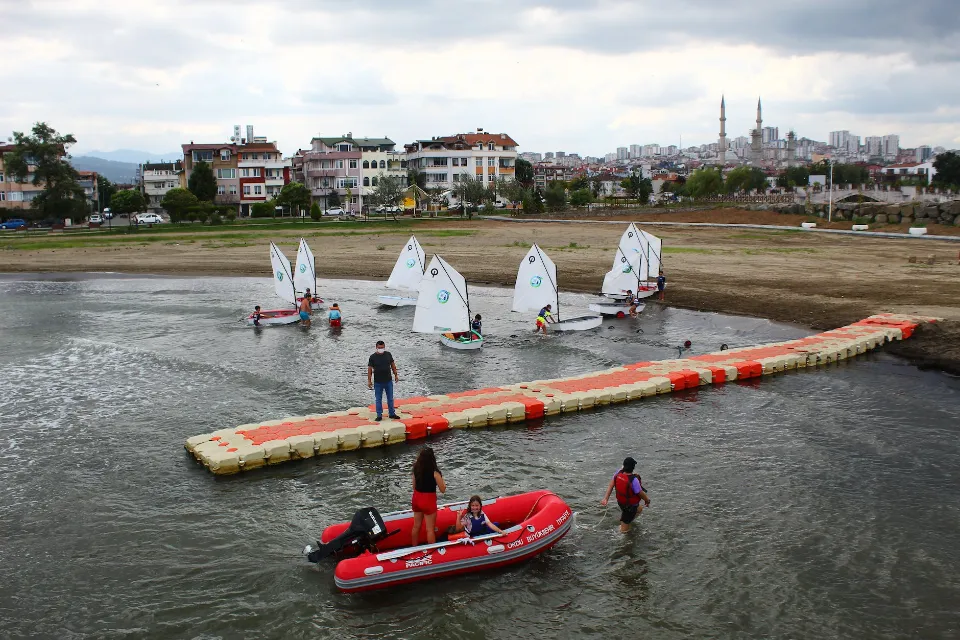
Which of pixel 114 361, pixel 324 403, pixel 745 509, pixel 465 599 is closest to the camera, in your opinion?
pixel 465 599

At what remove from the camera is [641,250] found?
49000 millimetres

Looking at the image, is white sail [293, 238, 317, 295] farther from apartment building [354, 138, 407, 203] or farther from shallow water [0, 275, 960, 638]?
apartment building [354, 138, 407, 203]

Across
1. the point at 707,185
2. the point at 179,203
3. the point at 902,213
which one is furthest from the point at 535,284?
the point at 707,185

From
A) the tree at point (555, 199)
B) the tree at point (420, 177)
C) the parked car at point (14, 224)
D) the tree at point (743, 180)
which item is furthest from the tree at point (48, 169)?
the tree at point (743, 180)

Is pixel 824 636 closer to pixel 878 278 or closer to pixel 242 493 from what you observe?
pixel 242 493

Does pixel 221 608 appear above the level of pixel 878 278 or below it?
below

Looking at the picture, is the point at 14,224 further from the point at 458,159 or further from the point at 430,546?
the point at 430,546

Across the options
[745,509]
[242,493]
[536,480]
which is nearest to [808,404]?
[745,509]

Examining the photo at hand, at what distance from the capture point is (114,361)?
35.9 m

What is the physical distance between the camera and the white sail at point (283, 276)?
147 feet

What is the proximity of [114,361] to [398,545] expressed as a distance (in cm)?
2429

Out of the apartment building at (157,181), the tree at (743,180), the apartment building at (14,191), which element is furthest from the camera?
the tree at (743,180)

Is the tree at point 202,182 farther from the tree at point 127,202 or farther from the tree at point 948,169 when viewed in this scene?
the tree at point 948,169

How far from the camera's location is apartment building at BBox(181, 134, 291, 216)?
14175cm
